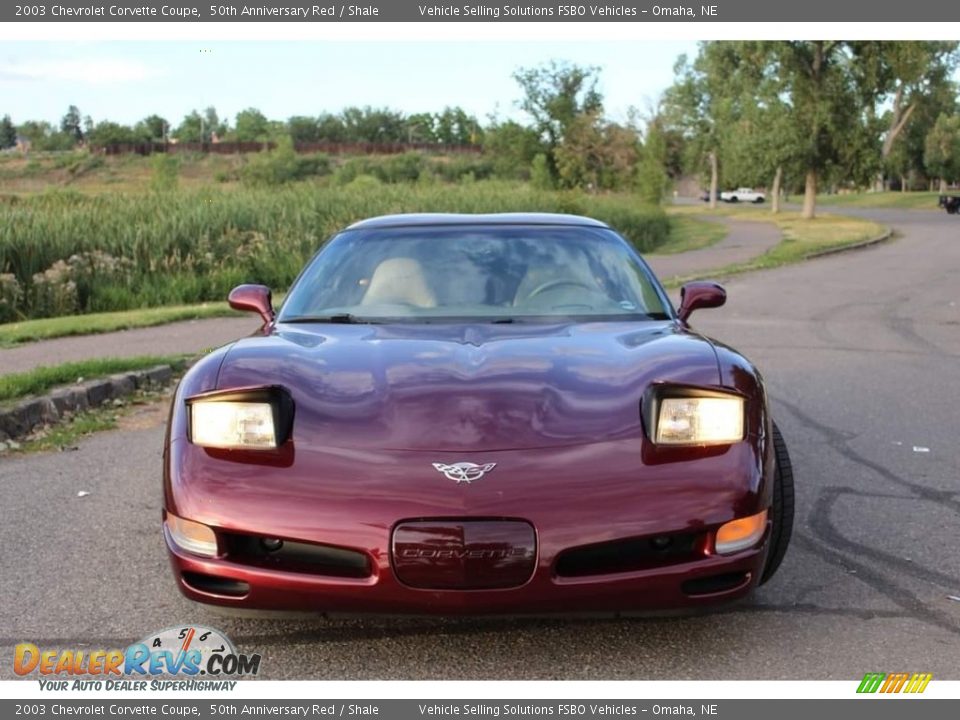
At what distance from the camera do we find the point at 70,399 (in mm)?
7297

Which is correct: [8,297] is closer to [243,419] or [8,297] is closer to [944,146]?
[243,419]

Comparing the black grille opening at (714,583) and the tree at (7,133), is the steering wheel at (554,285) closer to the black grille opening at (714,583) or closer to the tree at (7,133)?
the black grille opening at (714,583)

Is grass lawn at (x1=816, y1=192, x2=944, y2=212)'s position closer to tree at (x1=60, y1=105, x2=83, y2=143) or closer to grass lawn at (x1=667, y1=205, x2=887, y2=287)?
grass lawn at (x1=667, y1=205, x2=887, y2=287)

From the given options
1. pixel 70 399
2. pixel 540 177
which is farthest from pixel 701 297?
pixel 540 177

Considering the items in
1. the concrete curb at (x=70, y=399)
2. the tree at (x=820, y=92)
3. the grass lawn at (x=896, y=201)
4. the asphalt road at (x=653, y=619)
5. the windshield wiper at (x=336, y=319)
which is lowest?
the grass lawn at (x=896, y=201)

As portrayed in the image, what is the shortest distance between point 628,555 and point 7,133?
4746 inches

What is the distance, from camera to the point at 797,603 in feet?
12.0

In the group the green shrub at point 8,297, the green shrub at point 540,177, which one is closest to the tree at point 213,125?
the green shrub at point 540,177

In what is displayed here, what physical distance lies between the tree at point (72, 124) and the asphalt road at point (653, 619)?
117955 mm

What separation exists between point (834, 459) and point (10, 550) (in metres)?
4.18

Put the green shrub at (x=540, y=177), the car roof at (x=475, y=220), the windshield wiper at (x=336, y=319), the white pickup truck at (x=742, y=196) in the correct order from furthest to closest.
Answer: the white pickup truck at (x=742, y=196)
the green shrub at (x=540, y=177)
the car roof at (x=475, y=220)
the windshield wiper at (x=336, y=319)

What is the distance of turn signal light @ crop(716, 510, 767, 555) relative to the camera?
3.04 meters

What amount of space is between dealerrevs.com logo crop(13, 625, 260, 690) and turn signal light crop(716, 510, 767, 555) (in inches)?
54.9

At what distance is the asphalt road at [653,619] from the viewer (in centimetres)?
315
